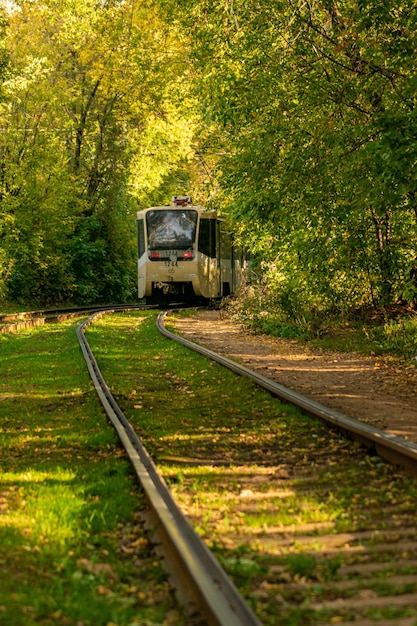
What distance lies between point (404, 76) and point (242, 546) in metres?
8.61

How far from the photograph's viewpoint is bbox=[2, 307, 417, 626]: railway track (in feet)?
13.2

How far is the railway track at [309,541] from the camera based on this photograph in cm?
403

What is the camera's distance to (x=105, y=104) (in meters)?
43.8

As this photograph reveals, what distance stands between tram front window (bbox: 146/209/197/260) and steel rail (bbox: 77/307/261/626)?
24.7 meters

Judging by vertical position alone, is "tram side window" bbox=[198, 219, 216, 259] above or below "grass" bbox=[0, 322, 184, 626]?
above

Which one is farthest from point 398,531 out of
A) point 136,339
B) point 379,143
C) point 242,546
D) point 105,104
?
point 105,104

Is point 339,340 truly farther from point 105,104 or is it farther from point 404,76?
point 105,104

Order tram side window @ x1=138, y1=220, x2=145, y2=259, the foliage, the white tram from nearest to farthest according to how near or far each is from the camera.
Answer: the foliage, the white tram, tram side window @ x1=138, y1=220, x2=145, y2=259

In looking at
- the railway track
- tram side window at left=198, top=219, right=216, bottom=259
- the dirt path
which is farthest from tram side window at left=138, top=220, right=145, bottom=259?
the railway track

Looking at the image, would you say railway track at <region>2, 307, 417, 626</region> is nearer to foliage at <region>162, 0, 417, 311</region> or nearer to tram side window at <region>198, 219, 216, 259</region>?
foliage at <region>162, 0, 417, 311</region>

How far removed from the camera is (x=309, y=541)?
513 cm

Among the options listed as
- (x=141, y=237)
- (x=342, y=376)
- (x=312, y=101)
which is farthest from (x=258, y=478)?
(x=141, y=237)

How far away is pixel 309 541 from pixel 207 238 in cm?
2742

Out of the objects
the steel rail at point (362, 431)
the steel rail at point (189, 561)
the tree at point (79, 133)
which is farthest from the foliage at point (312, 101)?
the tree at point (79, 133)
